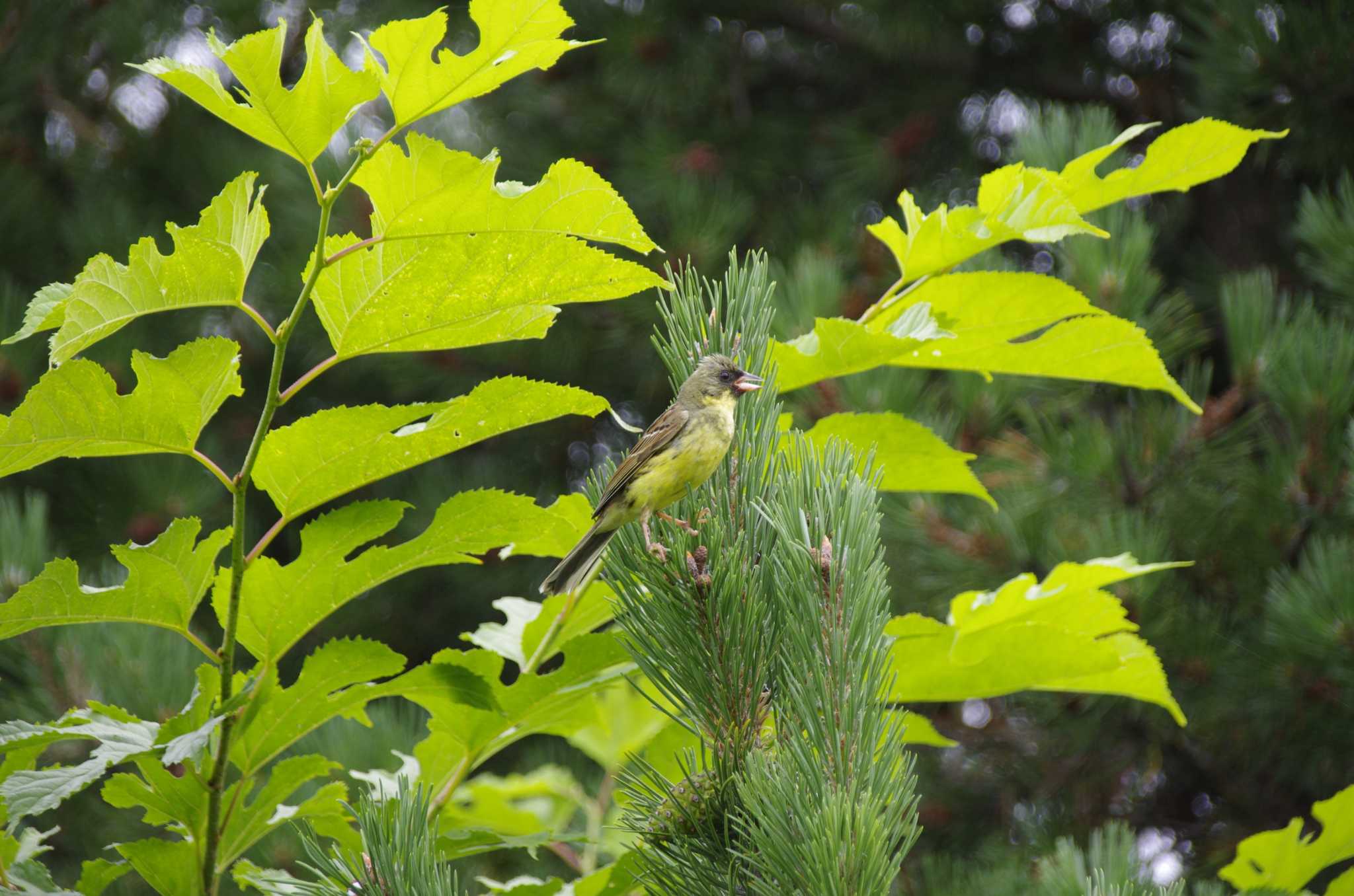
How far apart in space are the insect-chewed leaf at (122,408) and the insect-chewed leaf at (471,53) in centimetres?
36

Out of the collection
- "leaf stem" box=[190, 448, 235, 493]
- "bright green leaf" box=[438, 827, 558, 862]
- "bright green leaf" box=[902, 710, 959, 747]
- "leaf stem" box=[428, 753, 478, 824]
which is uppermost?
"leaf stem" box=[190, 448, 235, 493]

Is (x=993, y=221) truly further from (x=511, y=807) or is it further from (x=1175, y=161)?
(x=511, y=807)

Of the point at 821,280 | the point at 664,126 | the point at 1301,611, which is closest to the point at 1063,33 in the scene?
the point at 664,126

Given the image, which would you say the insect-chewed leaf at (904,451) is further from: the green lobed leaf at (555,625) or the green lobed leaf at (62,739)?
the green lobed leaf at (62,739)

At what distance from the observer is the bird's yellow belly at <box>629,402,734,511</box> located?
178cm

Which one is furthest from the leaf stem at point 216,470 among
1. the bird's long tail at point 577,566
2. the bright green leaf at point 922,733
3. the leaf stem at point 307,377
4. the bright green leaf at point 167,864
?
the bright green leaf at point 922,733

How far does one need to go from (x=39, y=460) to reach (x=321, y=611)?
377 millimetres

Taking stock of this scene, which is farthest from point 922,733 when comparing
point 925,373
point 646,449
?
point 925,373

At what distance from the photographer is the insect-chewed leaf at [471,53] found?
4.44ft

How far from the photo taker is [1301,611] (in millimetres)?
3348

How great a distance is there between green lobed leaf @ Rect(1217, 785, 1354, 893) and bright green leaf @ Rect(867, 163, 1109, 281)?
87 centimetres

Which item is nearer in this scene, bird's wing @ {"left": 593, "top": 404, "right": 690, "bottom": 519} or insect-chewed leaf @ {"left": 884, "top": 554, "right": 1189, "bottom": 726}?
insect-chewed leaf @ {"left": 884, "top": 554, "right": 1189, "bottom": 726}

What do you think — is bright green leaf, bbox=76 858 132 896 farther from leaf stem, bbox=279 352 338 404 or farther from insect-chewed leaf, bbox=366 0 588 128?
insect-chewed leaf, bbox=366 0 588 128

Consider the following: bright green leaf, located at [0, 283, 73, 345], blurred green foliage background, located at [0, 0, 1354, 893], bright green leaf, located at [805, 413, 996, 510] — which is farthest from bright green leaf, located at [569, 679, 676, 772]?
bright green leaf, located at [0, 283, 73, 345]
